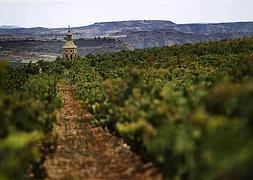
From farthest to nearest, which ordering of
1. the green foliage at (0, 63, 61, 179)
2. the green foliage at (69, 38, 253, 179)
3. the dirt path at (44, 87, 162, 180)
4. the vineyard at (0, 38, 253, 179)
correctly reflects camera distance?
the dirt path at (44, 87, 162, 180) → the green foliage at (0, 63, 61, 179) → the vineyard at (0, 38, 253, 179) → the green foliage at (69, 38, 253, 179)

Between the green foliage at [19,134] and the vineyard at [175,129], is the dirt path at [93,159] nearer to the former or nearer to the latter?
the vineyard at [175,129]

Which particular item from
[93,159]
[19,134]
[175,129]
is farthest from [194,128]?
[93,159]

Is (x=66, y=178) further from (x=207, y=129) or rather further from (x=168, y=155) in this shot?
(x=207, y=129)

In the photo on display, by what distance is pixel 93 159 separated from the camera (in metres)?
20.2

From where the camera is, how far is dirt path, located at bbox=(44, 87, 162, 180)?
17.1m

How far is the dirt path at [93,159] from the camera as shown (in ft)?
56.2

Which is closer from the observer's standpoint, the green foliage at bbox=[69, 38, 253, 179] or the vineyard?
the green foliage at bbox=[69, 38, 253, 179]

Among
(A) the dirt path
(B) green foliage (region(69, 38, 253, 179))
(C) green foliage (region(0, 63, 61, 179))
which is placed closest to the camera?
(B) green foliage (region(69, 38, 253, 179))

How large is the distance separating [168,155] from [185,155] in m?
1.22

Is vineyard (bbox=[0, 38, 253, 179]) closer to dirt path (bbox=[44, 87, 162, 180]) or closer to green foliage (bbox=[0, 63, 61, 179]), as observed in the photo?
green foliage (bbox=[0, 63, 61, 179])

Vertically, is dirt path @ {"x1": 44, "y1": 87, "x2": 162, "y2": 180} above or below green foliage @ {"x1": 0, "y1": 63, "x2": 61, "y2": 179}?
below

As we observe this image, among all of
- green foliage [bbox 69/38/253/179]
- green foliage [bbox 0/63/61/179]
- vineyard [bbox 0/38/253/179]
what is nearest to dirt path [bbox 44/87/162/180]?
vineyard [bbox 0/38/253/179]

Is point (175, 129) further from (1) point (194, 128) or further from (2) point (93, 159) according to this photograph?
(2) point (93, 159)

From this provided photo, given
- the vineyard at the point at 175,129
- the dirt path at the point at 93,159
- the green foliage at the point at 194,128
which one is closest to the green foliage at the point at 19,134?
the vineyard at the point at 175,129
